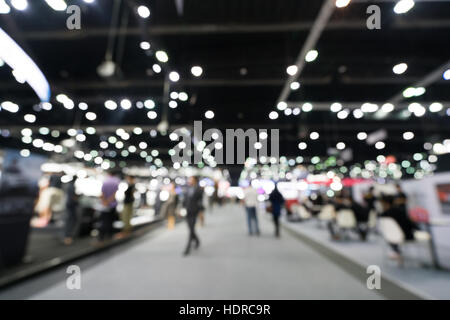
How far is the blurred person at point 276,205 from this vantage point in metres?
5.18

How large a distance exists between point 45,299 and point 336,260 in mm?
3632

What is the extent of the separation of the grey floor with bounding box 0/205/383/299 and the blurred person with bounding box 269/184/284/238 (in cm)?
150

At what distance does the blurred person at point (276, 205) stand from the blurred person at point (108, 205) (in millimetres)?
3667

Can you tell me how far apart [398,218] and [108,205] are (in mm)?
4972

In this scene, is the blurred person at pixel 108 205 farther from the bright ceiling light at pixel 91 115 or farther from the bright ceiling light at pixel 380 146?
the bright ceiling light at pixel 380 146

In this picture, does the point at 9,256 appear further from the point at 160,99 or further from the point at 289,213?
the point at 289,213

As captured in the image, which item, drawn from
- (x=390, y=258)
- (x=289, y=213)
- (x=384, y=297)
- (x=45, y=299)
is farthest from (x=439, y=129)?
(x=45, y=299)

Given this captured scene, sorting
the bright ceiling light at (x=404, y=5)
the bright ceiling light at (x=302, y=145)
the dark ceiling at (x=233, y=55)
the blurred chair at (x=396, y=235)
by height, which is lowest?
the blurred chair at (x=396, y=235)

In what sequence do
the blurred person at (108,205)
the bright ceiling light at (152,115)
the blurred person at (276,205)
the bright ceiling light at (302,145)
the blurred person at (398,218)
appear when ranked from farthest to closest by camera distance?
the bright ceiling light at (302,145)
the bright ceiling light at (152,115)
the blurred person at (276,205)
the blurred person at (108,205)
the blurred person at (398,218)

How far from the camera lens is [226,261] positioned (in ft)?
10.1

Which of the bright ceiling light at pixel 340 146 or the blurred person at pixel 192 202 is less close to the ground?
the bright ceiling light at pixel 340 146

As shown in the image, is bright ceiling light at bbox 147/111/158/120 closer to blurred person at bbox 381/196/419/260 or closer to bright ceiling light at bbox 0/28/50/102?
bright ceiling light at bbox 0/28/50/102

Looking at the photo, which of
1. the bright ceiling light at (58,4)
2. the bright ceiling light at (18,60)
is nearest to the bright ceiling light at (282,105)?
the bright ceiling light at (58,4)

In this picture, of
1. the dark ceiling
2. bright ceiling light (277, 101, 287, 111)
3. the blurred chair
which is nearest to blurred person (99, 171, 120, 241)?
the dark ceiling
